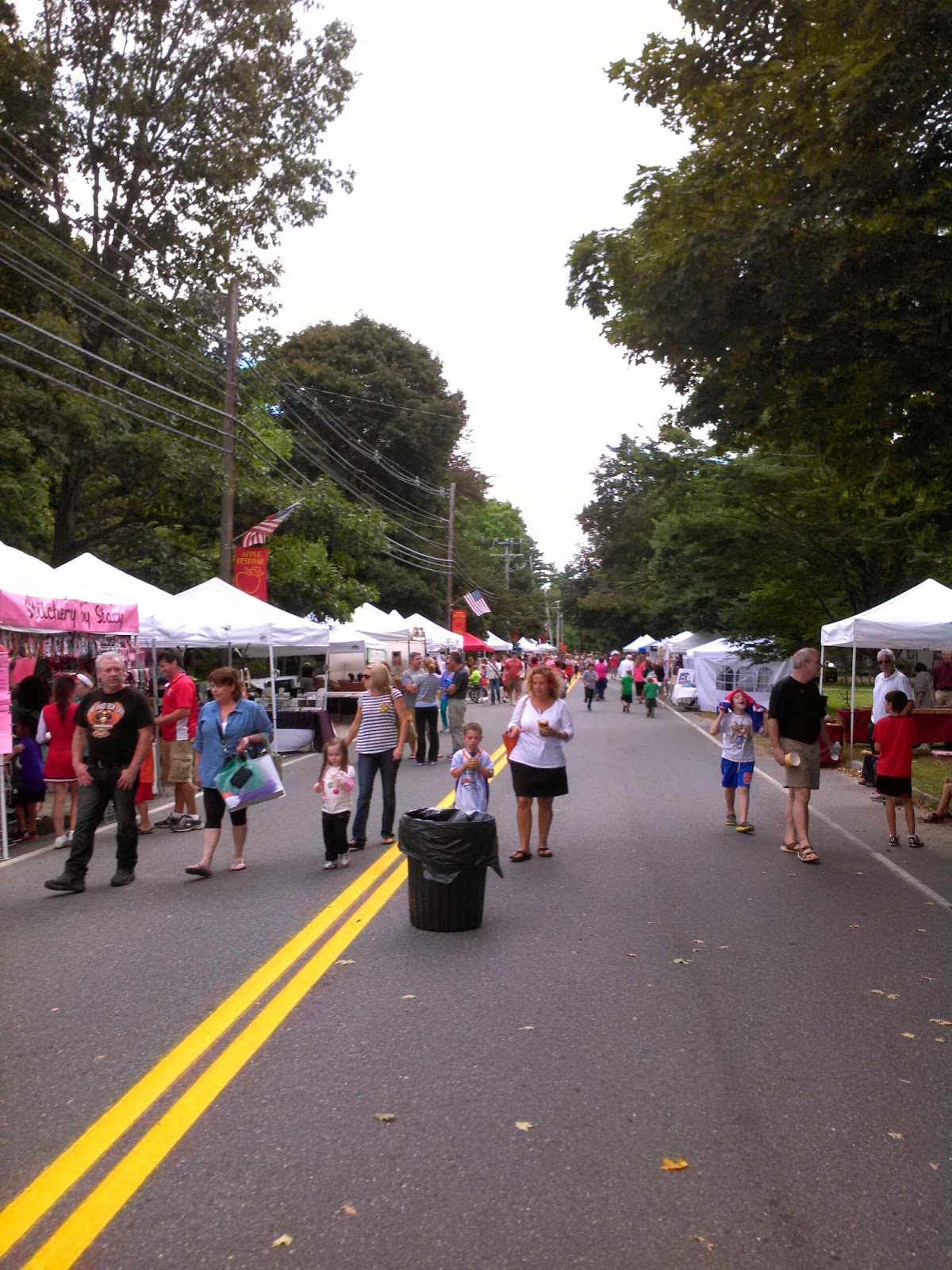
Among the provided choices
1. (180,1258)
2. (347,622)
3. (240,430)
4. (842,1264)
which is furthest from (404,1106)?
(347,622)

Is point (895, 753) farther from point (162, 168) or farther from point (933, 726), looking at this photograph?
point (162, 168)

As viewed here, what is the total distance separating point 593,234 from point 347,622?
69.4ft

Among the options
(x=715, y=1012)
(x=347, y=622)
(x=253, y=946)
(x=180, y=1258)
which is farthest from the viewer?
Result: (x=347, y=622)

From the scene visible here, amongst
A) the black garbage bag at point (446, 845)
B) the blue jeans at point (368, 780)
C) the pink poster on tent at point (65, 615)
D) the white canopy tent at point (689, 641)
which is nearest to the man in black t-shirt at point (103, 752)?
the blue jeans at point (368, 780)

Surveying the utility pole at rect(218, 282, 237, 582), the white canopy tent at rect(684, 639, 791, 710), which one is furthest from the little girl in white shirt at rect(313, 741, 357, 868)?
the white canopy tent at rect(684, 639, 791, 710)

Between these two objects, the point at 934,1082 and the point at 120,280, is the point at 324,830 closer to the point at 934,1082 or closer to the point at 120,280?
the point at 934,1082

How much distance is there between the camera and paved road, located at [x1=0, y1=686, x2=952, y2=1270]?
3.43 m

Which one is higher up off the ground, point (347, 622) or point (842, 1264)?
point (347, 622)

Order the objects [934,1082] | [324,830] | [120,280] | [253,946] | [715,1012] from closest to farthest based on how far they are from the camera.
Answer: [934,1082] → [715,1012] → [253,946] → [324,830] → [120,280]

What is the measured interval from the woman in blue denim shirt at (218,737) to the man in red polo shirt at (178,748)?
2.35m

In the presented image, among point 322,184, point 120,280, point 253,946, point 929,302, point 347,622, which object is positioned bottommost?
point 253,946

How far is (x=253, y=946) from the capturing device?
6.72 metres

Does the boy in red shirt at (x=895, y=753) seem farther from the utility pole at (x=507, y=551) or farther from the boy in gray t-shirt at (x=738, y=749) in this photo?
the utility pole at (x=507, y=551)

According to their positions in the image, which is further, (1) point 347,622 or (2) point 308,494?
(1) point 347,622
